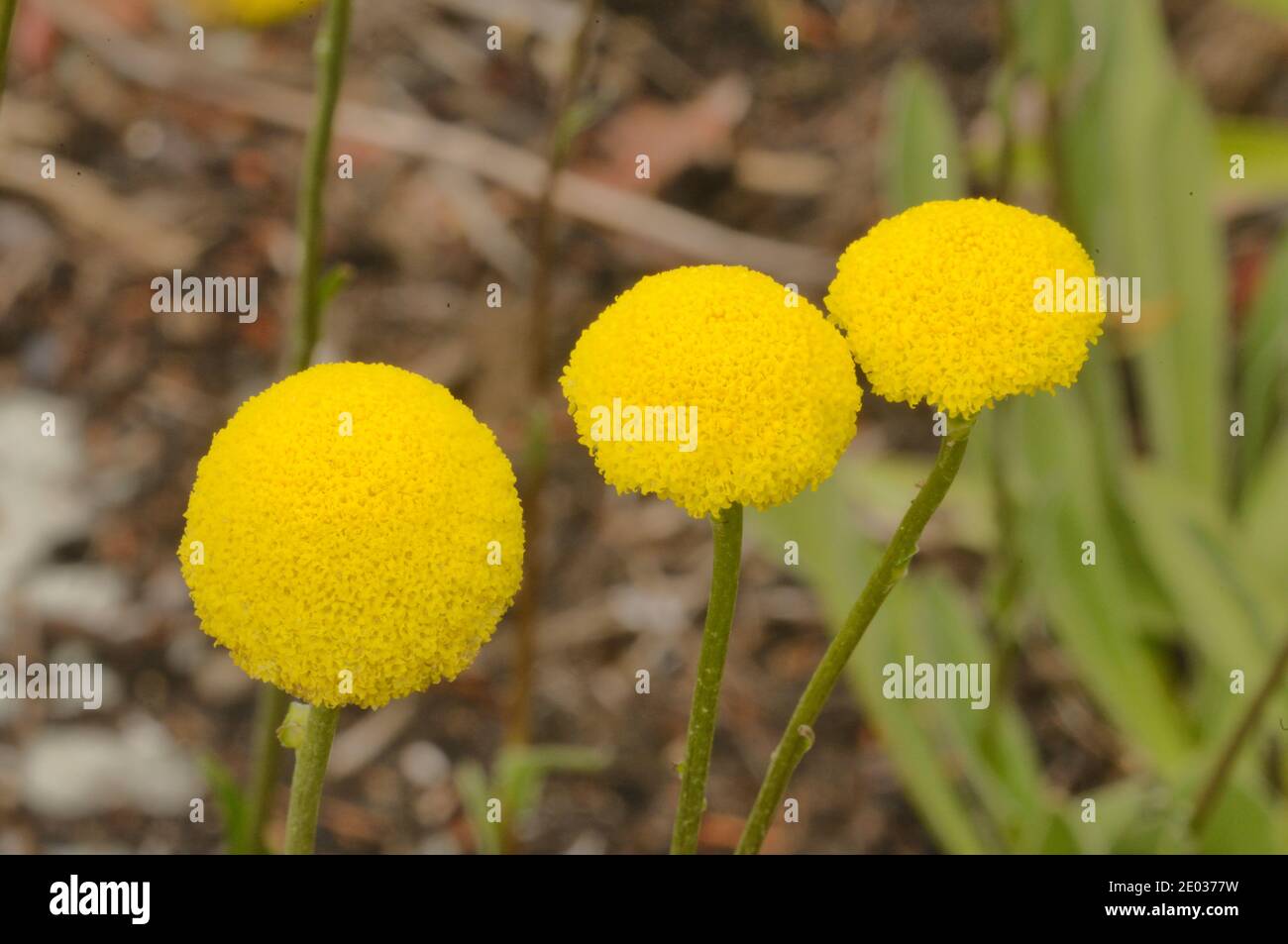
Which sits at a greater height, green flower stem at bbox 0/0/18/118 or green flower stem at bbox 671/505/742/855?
green flower stem at bbox 0/0/18/118

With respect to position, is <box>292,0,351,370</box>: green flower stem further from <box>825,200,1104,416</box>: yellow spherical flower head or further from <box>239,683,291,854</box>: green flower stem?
<box>825,200,1104,416</box>: yellow spherical flower head

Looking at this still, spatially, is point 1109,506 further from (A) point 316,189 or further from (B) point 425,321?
(A) point 316,189

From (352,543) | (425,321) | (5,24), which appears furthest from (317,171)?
(425,321)

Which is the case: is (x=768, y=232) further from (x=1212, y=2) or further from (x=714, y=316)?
(x=714, y=316)

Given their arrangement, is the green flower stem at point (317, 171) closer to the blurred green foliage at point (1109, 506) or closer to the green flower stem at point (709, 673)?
the green flower stem at point (709, 673)

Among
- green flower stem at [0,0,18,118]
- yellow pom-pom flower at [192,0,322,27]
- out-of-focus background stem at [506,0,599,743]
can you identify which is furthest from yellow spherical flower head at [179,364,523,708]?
yellow pom-pom flower at [192,0,322,27]

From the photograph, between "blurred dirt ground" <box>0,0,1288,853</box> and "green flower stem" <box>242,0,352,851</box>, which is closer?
"green flower stem" <box>242,0,352,851</box>

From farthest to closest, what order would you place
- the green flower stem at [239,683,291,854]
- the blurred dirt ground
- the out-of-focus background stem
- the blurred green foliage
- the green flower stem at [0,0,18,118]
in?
the blurred dirt ground → the blurred green foliage → the out-of-focus background stem → the green flower stem at [239,683,291,854] → the green flower stem at [0,0,18,118]
